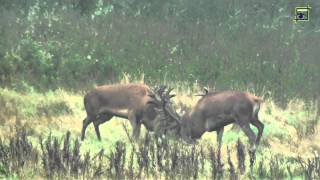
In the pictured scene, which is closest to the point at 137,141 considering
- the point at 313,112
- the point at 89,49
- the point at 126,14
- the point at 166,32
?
the point at 313,112

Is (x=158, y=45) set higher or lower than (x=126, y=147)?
higher

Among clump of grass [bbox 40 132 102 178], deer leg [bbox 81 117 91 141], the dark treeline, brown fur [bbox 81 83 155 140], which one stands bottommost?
clump of grass [bbox 40 132 102 178]

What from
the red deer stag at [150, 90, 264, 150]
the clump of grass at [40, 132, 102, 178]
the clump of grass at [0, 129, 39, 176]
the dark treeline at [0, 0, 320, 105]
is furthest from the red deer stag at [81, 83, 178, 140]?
the clump of grass at [40, 132, 102, 178]

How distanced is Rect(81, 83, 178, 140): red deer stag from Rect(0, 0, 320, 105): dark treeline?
119 inches

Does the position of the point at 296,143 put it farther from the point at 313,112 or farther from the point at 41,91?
the point at 41,91

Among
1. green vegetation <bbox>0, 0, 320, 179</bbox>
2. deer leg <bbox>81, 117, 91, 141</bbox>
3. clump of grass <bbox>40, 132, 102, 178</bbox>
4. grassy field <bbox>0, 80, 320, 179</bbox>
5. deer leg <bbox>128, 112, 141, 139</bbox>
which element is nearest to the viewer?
clump of grass <bbox>40, 132, 102, 178</bbox>

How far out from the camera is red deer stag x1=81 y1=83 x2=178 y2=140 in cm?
1516

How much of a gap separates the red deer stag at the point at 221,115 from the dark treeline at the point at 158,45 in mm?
4605

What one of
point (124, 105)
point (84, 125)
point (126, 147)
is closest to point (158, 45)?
point (124, 105)

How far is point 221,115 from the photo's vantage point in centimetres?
1502

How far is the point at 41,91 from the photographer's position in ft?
59.9

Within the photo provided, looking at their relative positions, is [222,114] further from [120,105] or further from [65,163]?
[65,163]

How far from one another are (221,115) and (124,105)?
6.38 feet

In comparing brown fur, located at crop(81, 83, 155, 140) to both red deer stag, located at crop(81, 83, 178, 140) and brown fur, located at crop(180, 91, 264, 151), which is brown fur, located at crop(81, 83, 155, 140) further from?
brown fur, located at crop(180, 91, 264, 151)
